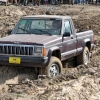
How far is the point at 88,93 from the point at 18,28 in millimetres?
3801

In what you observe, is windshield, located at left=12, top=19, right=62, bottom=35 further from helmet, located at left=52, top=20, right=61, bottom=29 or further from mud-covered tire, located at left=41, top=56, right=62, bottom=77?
mud-covered tire, located at left=41, top=56, right=62, bottom=77

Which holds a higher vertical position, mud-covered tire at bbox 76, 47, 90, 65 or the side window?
the side window

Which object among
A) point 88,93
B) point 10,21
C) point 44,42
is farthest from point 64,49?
point 10,21

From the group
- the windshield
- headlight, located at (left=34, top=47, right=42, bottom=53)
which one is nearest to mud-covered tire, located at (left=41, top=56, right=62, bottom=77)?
headlight, located at (left=34, top=47, right=42, bottom=53)

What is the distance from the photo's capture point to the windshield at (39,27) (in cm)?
1069

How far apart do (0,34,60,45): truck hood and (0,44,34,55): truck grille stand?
14 centimetres

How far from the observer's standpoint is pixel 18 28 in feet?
36.1

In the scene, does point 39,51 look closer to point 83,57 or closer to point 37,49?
point 37,49

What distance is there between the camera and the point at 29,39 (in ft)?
32.4

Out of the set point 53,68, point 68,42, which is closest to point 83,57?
point 68,42

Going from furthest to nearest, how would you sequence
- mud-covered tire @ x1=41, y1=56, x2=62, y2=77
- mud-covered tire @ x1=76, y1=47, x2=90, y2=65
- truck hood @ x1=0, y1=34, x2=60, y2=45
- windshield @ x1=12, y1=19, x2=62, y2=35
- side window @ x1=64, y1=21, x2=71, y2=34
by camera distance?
mud-covered tire @ x1=76, y1=47, x2=90, y2=65
side window @ x1=64, y1=21, x2=71, y2=34
windshield @ x1=12, y1=19, x2=62, y2=35
mud-covered tire @ x1=41, y1=56, x2=62, y2=77
truck hood @ x1=0, y1=34, x2=60, y2=45

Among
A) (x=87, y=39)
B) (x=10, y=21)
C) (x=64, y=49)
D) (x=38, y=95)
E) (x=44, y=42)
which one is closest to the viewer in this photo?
(x=38, y=95)

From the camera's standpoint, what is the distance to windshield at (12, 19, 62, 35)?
1069 centimetres

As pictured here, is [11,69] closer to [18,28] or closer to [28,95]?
[18,28]
